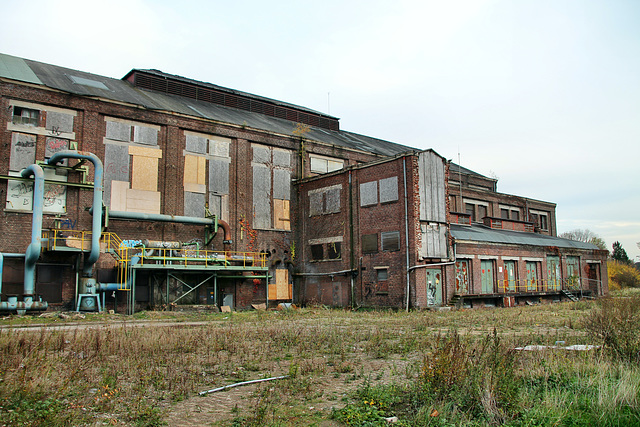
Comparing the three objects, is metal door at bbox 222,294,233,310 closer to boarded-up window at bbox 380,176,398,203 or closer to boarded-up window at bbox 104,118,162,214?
boarded-up window at bbox 104,118,162,214

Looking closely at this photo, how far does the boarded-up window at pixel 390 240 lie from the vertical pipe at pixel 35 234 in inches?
580

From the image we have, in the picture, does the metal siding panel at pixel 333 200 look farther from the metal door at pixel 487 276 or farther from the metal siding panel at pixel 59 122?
the metal siding panel at pixel 59 122

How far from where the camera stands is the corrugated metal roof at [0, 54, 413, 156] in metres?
24.4

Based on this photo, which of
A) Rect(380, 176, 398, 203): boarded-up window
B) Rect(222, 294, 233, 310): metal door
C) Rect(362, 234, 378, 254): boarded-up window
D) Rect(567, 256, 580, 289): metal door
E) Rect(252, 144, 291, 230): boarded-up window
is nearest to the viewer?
Rect(380, 176, 398, 203): boarded-up window

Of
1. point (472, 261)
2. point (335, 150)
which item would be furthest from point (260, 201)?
point (472, 261)

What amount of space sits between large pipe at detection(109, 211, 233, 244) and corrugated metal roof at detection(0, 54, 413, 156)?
528 centimetres

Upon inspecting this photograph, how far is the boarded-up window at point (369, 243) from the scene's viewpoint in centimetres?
2589

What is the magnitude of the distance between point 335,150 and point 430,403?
88.1 feet

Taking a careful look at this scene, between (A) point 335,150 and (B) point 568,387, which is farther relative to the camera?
(A) point 335,150

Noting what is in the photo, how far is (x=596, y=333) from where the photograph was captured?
31.1 feet

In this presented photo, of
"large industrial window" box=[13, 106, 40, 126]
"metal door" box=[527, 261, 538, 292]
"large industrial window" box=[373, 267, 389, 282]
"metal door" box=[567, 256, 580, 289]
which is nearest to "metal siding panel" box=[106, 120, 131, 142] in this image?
"large industrial window" box=[13, 106, 40, 126]

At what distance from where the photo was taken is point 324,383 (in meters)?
7.78

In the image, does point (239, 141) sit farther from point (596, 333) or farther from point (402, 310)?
point (596, 333)

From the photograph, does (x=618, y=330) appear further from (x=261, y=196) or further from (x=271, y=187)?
(x=271, y=187)
